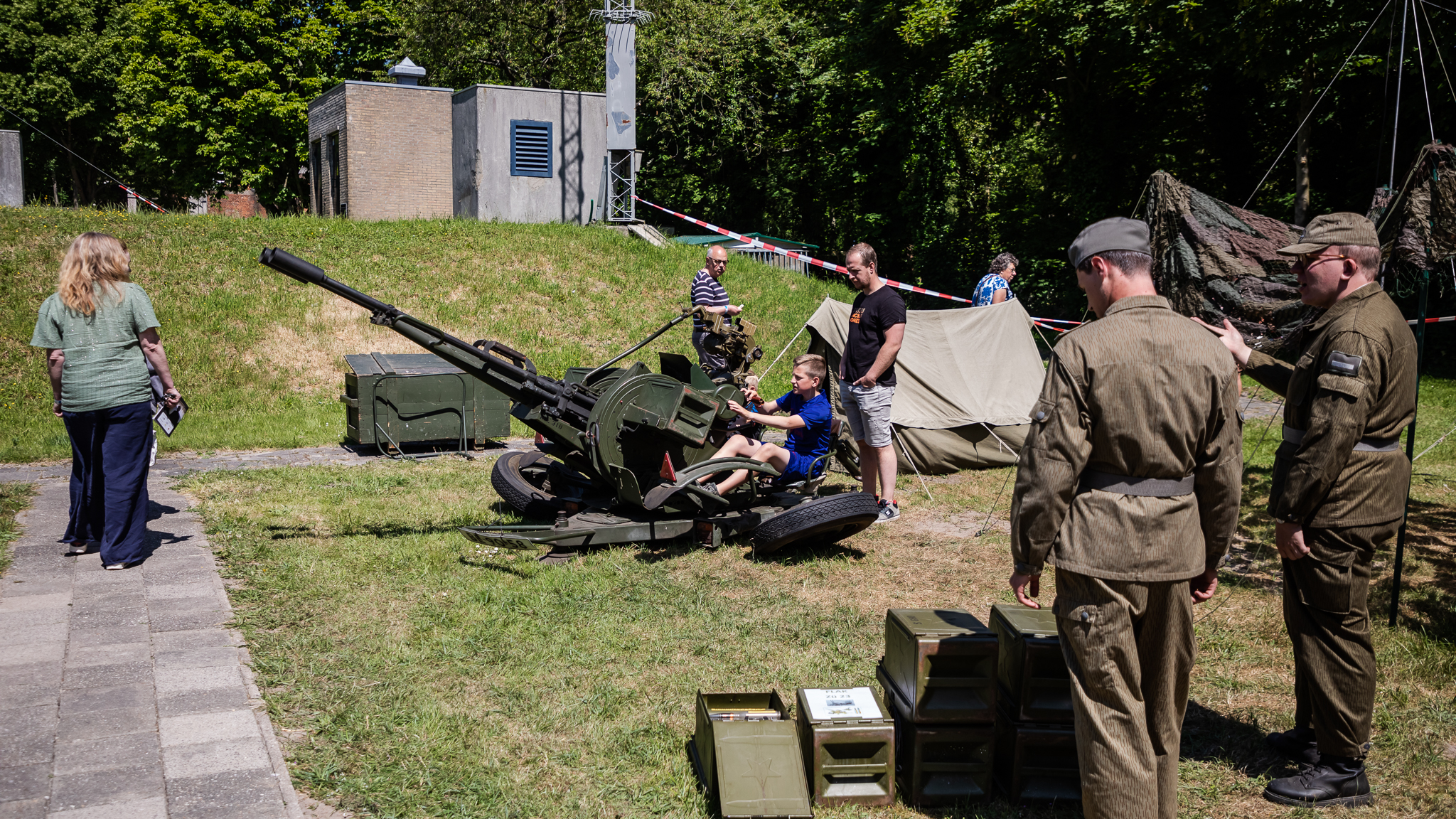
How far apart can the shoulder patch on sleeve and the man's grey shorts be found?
376 cm

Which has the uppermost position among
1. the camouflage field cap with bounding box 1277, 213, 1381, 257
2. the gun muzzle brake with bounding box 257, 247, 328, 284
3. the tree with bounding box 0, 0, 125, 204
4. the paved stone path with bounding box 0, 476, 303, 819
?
the tree with bounding box 0, 0, 125, 204

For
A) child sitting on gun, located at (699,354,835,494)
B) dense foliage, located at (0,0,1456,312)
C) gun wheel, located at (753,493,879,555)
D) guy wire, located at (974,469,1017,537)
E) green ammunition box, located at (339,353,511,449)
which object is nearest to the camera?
gun wheel, located at (753,493,879,555)

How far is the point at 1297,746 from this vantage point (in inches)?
158

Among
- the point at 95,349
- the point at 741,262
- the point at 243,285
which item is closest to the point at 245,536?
the point at 95,349

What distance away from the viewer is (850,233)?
33094mm

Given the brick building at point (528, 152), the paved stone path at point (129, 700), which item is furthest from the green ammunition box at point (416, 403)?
the brick building at point (528, 152)

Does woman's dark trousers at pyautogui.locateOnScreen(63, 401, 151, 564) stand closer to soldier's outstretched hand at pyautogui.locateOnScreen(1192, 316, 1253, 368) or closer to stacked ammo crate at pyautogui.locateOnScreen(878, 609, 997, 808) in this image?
stacked ammo crate at pyautogui.locateOnScreen(878, 609, 997, 808)

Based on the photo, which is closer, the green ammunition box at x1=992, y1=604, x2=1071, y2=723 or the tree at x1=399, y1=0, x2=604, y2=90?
the green ammunition box at x1=992, y1=604, x2=1071, y2=723

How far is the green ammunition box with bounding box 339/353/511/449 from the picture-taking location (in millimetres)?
10273

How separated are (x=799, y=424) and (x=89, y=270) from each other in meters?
4.69

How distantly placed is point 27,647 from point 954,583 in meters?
5.12

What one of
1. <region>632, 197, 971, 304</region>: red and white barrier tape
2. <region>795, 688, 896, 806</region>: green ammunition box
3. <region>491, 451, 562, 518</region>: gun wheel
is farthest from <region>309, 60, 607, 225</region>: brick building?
<region>795, 688, 896, 806</region>: green ammunition box

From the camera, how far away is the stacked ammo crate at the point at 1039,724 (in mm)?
3547

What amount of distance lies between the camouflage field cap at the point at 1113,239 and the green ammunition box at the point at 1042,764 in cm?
169
